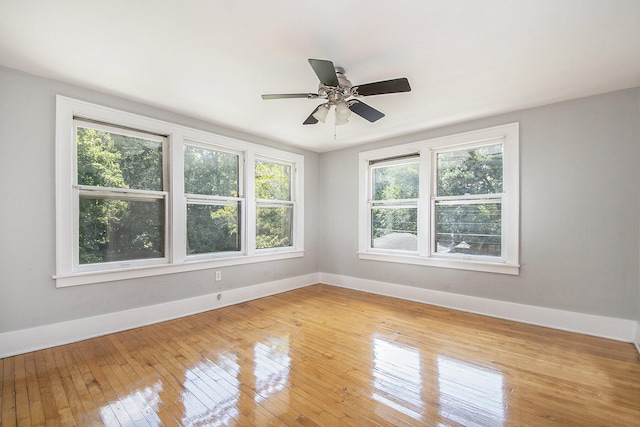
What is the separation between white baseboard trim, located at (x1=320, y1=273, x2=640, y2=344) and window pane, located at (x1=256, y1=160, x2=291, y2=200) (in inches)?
83.2

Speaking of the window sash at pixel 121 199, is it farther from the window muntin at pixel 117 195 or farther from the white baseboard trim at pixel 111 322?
the white baseboard trim at pixel 111 322

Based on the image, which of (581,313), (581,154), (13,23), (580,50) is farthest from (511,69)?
(13,23)

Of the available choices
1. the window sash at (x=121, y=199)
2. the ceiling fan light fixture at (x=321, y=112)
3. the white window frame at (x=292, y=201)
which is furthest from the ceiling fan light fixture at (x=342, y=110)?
the window sash at (x=121, y=199)

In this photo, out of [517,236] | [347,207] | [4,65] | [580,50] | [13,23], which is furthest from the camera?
[347,207]

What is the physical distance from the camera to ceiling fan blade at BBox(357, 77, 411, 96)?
2205 mm

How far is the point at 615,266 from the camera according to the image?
2.95 m

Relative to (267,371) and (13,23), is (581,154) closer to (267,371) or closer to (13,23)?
(267,371)

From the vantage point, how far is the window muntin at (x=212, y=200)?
379 cm

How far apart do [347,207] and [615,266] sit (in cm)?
344

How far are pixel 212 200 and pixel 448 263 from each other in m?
3.38

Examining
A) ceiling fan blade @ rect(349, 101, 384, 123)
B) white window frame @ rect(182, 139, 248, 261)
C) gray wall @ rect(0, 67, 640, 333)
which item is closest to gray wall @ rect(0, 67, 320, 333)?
gray wall @ rect(0, 67, 640, 333)

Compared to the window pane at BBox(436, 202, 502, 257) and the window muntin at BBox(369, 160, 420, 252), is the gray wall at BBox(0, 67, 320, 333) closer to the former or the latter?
the window muntin at BBox(369, 160, 420, 252)

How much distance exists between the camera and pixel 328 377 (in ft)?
7.34

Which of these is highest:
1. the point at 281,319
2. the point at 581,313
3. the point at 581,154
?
the point at 581,154
